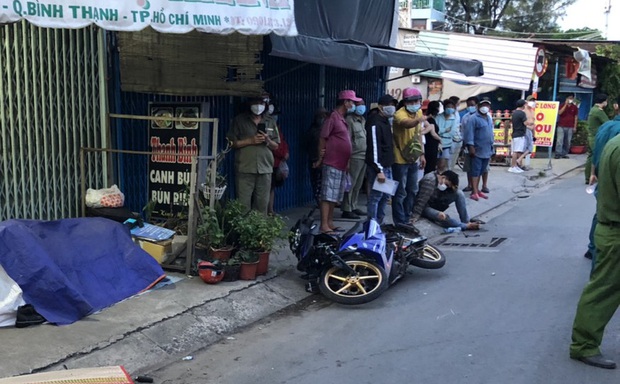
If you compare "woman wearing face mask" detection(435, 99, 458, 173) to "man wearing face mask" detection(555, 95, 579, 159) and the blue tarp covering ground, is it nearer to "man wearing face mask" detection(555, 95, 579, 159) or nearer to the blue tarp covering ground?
the blue tarp covering ground

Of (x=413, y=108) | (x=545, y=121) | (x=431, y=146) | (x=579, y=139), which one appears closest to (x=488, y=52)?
(x=545, y=121)

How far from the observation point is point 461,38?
790 inches

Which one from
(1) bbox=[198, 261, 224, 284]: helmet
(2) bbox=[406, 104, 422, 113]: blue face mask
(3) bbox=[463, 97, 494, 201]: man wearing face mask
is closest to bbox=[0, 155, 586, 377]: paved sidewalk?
(1) bbox=[198, 261, 224, 284]: helmet

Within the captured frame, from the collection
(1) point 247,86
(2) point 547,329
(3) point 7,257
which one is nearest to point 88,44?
(1) point 247,86

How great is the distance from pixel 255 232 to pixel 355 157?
3704 millimetres

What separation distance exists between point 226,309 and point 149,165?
6.52 feet

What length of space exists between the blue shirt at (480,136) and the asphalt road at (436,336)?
440 centimetres

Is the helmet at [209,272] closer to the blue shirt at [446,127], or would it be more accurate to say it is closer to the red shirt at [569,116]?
the blue shirt at [446,127]

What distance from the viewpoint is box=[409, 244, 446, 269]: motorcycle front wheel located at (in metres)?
6.84

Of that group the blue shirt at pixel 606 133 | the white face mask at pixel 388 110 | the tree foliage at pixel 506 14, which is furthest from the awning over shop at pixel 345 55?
the tree foliage at pixel 506 14

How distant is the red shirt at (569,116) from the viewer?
19.7 m

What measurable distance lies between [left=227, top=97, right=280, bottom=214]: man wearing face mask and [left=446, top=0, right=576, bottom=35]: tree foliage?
127 feet

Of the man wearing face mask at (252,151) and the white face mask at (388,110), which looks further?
the white face mask at (388,110)

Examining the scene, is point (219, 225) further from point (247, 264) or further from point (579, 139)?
point (579, 139)
